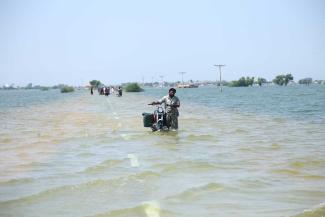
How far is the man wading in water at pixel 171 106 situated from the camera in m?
15.4

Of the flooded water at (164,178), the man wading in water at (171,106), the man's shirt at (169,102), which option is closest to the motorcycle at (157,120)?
the man wading in water at (171,106)

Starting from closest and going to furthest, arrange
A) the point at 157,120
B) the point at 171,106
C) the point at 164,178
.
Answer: the point at 164,178 < the point at 171,106 < the point at 157,120

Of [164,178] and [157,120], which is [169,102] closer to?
[157,120]

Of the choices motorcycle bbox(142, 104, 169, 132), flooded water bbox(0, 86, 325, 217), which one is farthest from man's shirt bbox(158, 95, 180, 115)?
flooded water bbox(0, 86, 325, 217)

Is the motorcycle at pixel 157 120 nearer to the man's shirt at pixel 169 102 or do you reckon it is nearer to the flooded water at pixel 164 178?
the man's shirt at pixel 169 102

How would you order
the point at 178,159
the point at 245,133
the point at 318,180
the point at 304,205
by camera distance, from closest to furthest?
1. the point at 304,205
2. the point at 318,180
3. the point at 178,159
4. the point at 245,133

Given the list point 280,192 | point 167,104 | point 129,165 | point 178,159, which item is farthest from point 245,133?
point 280,192

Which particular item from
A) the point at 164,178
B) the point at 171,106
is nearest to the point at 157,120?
the point at 171,106

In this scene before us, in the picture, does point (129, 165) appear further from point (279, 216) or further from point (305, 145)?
point (305, 145)

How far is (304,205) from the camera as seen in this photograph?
252 inches

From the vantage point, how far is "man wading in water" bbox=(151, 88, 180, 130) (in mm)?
15430

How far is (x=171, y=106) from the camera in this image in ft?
50.9

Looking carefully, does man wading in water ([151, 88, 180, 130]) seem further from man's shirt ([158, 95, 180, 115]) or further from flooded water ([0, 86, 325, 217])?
flooded water ([0, 86, 325, 217])

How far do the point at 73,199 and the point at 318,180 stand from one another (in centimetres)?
411
